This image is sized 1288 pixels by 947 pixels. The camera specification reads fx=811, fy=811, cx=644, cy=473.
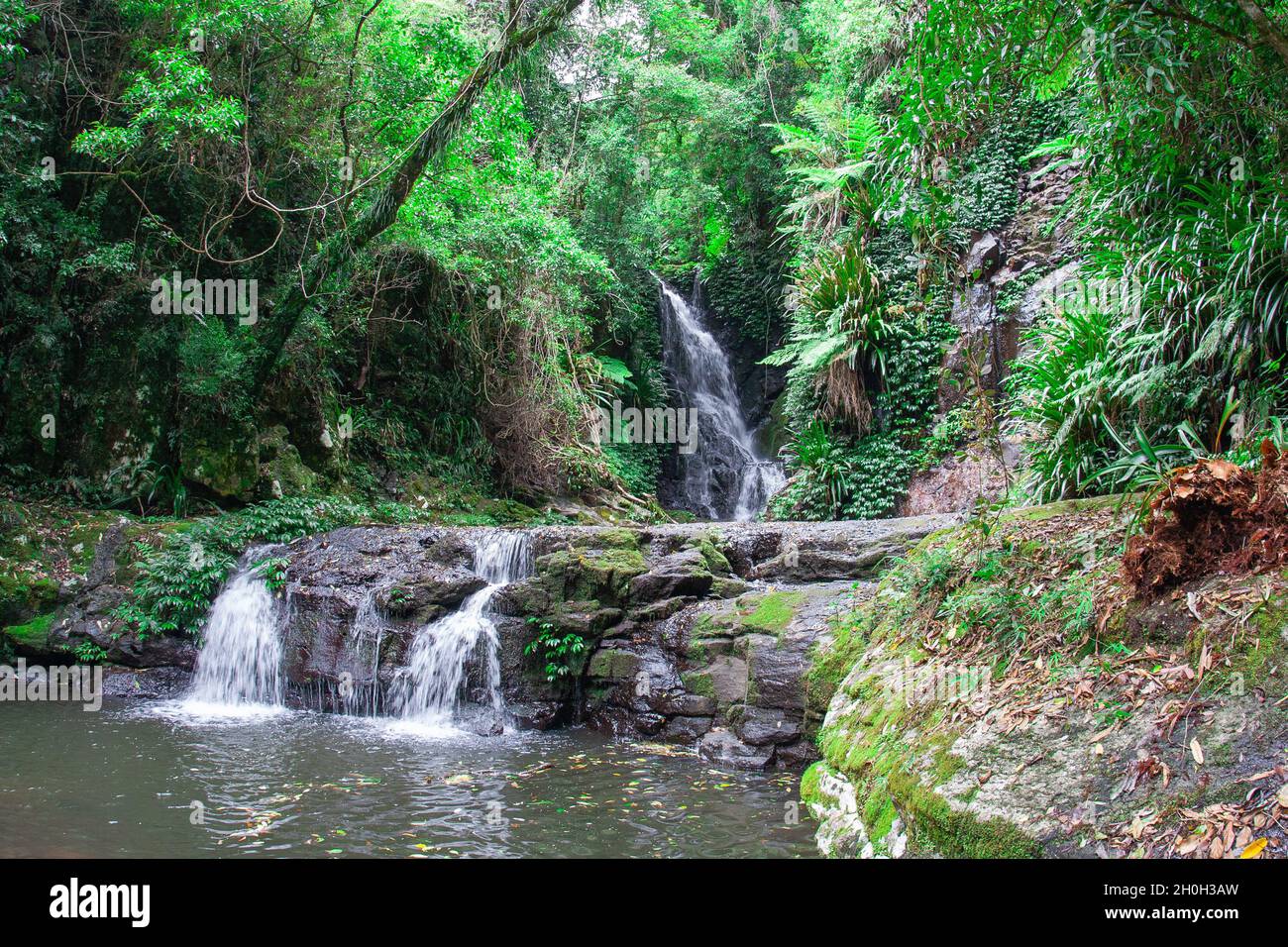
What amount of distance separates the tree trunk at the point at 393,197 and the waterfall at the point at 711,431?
8.60 metres

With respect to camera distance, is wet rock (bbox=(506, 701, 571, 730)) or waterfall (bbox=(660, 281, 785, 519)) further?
waterfall (bbox=(660, 281, 785, 519))

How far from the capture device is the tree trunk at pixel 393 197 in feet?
32.1

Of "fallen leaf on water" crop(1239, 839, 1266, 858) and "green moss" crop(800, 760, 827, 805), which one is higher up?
"fallen leaf on water" crop(1239, 839, 1266, 858)

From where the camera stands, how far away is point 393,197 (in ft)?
34.3

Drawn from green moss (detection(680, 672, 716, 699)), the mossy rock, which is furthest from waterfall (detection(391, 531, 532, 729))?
the mossy rock

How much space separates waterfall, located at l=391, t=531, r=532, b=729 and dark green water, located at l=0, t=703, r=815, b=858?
25.5 inches

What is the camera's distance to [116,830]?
4566mm

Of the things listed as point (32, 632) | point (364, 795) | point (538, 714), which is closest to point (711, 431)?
point (538, 714)

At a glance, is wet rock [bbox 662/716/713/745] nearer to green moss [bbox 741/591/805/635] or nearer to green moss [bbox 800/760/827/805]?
green moss [bbox 741/591/805/635]

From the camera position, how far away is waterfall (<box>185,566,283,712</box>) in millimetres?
8734

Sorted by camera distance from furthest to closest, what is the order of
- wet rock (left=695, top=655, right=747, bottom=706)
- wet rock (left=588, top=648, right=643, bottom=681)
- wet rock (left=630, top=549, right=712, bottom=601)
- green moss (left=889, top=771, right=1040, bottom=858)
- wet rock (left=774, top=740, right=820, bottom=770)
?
wet rock (left=630, top=549, right=712, bottom=601), wet rock (left=588, top=648, right=643, bottom=681), wet rock (left=695, top=655, right=747, bottom=706), wet rock (left=774, top=740, right=820, bottom=770), green moss (left=889, top=771, right=1040, bottom=858)

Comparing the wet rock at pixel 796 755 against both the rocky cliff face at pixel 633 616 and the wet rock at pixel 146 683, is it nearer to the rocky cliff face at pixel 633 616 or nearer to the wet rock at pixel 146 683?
the rocky cliff face at pixel 633 616

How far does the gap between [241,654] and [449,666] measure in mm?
2686
